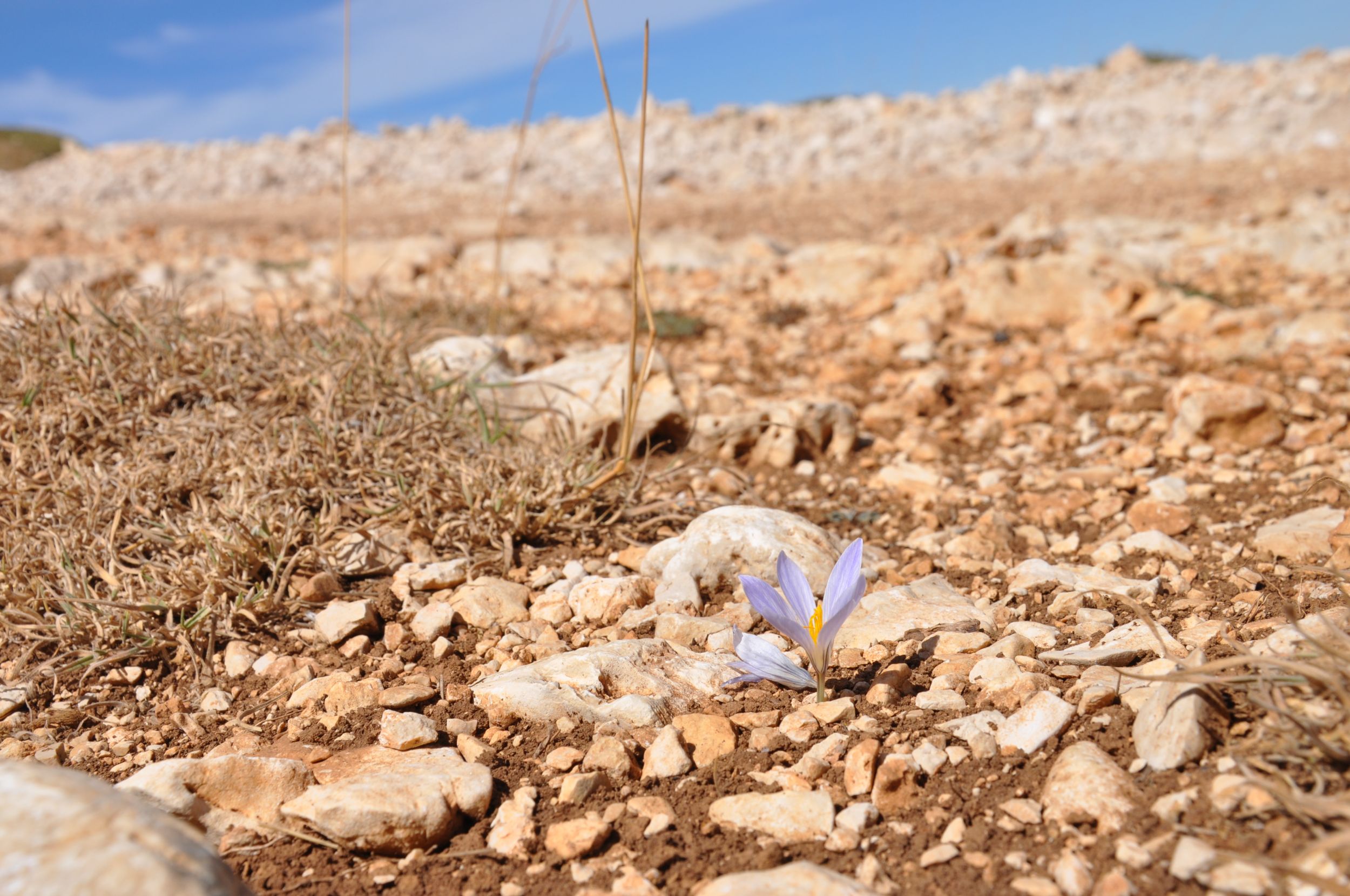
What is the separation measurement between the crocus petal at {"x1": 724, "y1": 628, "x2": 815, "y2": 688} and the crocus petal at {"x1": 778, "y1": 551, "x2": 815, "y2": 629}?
0.32 feet

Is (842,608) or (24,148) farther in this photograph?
(24,148)

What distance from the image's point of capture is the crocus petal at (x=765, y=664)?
1850 mm

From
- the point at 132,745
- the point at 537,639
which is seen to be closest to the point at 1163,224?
the point at 537,639

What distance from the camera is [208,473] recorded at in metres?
2.62

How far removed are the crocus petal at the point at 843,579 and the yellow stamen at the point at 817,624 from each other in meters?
0.01

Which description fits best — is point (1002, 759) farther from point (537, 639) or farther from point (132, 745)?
point (132, 745)

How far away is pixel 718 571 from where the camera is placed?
2461mm

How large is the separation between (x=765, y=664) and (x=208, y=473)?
1.69m

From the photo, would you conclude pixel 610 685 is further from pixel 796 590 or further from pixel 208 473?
pixel 208 473

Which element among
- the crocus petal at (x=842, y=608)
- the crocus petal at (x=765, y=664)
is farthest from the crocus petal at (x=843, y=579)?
the crocus petal at (x=765, y=664)

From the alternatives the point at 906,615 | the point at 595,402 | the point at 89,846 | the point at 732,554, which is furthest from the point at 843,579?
the point at 595,402

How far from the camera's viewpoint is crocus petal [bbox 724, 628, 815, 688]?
1.85 m

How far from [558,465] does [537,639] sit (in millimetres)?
695

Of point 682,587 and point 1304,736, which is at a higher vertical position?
point 1304,736
